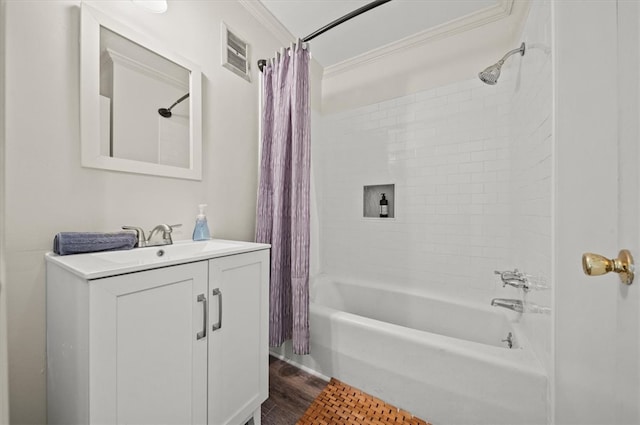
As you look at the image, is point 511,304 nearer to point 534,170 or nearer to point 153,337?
point 534,170

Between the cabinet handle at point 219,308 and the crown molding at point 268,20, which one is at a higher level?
the crown molding at point 268,20

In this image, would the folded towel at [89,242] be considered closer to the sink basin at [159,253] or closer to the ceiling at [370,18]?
the sink basin at [159,253]

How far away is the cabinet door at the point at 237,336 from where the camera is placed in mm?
926

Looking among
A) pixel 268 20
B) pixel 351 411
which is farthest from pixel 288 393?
pixel 268 20

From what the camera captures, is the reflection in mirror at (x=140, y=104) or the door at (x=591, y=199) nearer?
the door at (x=591, y=199)

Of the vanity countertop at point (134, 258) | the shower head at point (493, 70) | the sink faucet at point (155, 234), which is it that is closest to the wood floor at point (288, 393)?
the vanity countertop at point (134, 258)

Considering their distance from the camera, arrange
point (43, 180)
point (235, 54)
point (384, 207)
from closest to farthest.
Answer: point (43, 180)
point (235, 54)
point (384, 207)

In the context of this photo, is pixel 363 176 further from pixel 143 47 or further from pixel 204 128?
pixel 143 47

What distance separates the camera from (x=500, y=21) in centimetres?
168

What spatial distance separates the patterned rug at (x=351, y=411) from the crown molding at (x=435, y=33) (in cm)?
260

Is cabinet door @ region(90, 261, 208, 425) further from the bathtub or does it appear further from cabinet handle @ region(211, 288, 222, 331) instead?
the bathtub

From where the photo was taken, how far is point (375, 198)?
7.34 feet

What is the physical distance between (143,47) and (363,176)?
1738 mm

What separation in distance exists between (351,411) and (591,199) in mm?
1396
